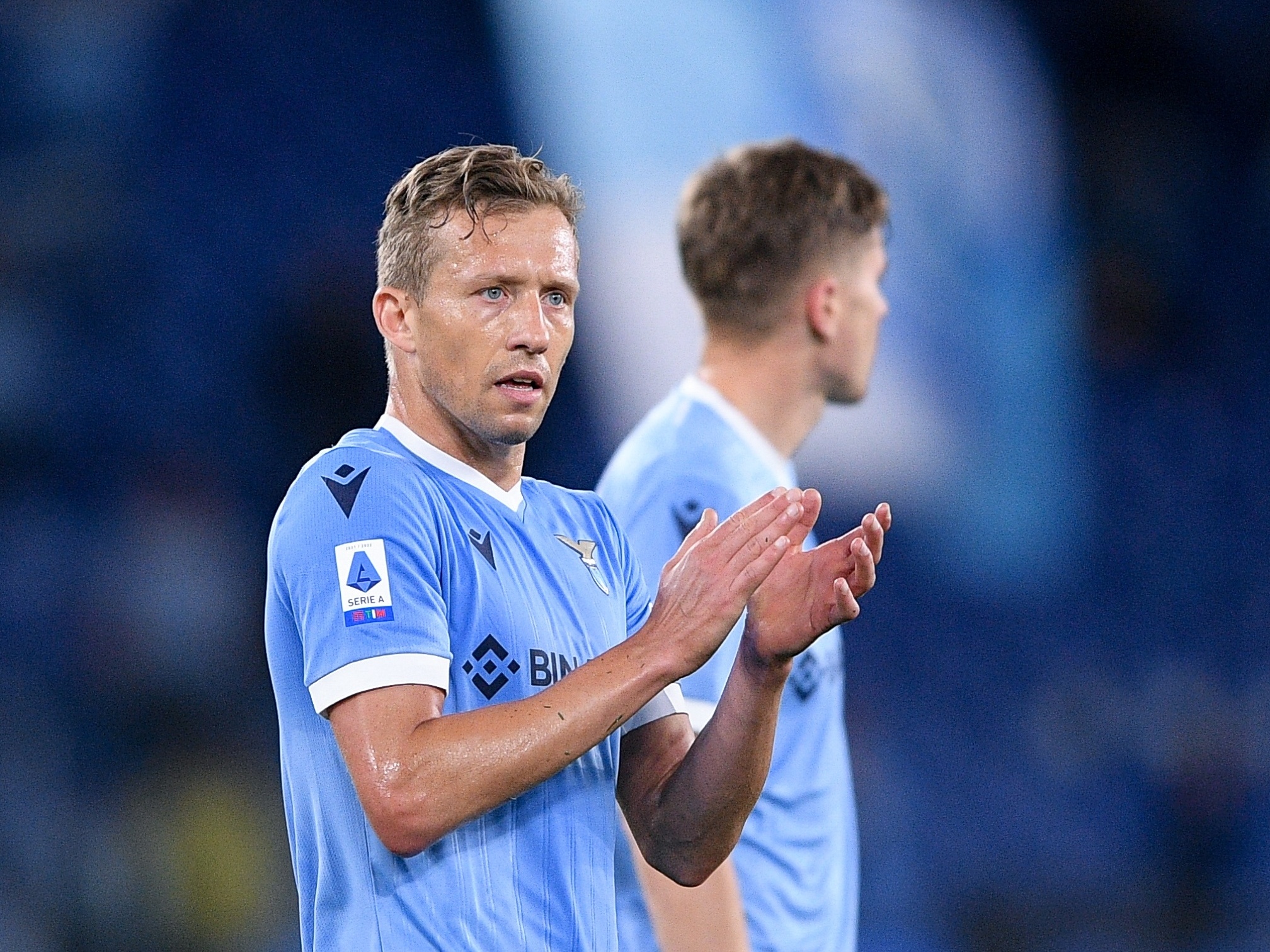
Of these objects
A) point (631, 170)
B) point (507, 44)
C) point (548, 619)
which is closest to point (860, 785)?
point (631, 170)

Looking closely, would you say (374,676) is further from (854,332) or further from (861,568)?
(854,332)

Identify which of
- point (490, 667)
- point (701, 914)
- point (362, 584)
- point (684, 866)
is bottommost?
point (701, 914)

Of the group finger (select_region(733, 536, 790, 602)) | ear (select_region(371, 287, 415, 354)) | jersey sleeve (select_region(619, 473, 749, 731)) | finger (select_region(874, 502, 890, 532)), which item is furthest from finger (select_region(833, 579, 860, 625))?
jersey sleeve (select_region(619, 473, 749, 731))

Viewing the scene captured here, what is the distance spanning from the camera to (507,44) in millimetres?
10305

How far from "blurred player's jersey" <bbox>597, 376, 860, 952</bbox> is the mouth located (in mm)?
1147

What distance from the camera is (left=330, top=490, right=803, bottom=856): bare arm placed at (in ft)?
6.61

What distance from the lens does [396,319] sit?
8.06 feet

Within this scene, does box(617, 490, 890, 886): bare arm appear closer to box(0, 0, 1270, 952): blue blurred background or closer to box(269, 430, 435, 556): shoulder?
box(269, 430, 435, 556): shoulder

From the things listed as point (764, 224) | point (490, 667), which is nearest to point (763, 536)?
point (490, 667)

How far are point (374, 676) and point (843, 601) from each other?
2.53 feet

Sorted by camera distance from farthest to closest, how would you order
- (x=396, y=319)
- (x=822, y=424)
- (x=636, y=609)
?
(x=822, y=424) < (x=636, y=609) < (x=396, y=319)

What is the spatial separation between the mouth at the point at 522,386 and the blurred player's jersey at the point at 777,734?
115 centimetres

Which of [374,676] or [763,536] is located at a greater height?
[763,536]

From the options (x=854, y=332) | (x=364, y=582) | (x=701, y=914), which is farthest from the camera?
(x=854, y=332)
